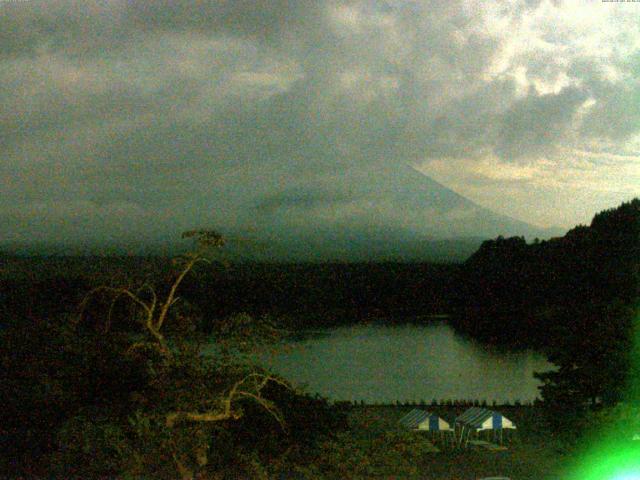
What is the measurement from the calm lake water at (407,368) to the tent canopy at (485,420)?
4.66m

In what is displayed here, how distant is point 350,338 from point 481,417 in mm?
18181

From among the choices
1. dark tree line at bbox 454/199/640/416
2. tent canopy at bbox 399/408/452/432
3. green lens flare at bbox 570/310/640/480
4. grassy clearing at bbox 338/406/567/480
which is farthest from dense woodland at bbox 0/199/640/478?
tent canopy at bbox 399/408/452/432

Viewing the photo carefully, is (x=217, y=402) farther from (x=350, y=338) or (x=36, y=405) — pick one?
(x=350, y=338)

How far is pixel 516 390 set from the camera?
1933 centimetres

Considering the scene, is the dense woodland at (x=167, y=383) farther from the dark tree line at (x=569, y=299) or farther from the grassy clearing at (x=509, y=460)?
the grassy clearing at (x=509, y=460)

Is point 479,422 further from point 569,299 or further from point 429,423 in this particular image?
point 569,299

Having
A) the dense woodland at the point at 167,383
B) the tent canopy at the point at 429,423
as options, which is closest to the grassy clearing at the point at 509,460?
the tent canopy at the point at 429,423

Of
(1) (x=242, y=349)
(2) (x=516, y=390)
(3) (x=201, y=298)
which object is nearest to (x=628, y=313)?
(1) (x=242, y=349)

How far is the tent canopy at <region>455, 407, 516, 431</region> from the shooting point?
9594 mm

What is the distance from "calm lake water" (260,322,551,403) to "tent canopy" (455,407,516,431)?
466 cm

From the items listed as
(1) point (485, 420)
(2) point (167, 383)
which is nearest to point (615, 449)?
(1) point (485, 420)

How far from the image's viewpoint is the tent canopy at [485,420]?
959cm

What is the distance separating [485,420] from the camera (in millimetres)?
9617

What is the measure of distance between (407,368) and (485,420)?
12527 mm
